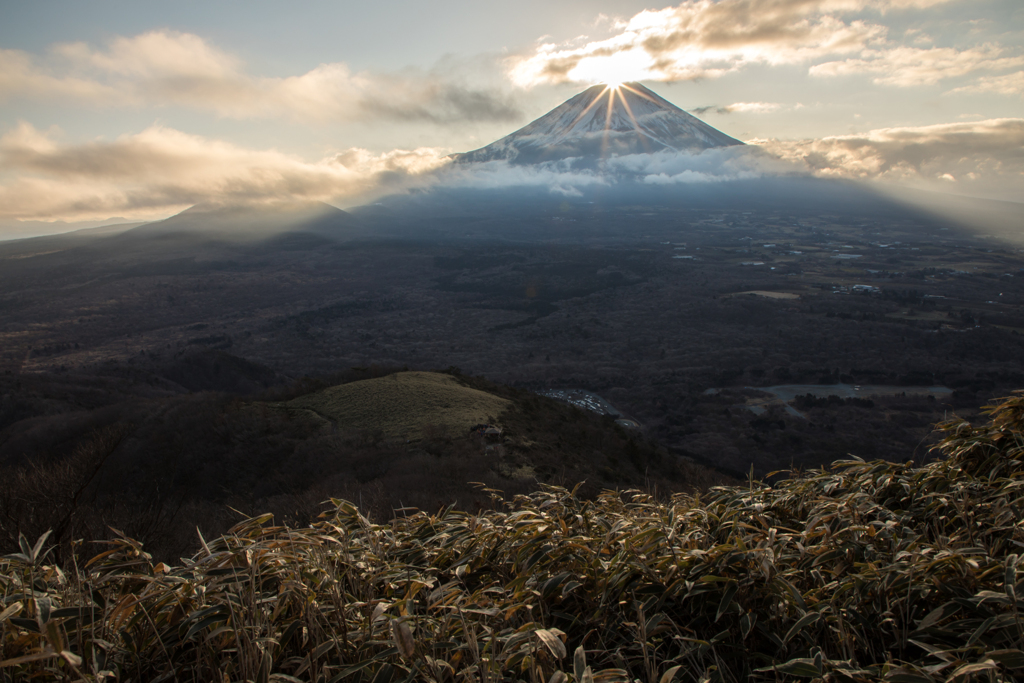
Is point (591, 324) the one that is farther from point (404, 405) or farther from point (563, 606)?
point (563, 606)

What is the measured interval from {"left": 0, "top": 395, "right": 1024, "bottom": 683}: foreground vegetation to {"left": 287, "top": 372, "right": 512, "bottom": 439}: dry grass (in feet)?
45.5

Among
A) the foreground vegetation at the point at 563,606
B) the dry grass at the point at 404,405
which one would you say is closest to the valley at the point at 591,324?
the foreground vegetation at the point at 563,606

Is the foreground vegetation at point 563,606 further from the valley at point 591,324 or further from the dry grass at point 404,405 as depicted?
the dry grass at point 404,405

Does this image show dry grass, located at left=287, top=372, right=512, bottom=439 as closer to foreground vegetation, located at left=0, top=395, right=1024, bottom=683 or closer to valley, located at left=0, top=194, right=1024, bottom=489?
foreground vegetation, located at left=0, top=395, right=1024, bottom=683

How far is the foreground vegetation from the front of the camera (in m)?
1.47

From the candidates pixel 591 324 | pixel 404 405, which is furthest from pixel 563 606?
pixel 591 324

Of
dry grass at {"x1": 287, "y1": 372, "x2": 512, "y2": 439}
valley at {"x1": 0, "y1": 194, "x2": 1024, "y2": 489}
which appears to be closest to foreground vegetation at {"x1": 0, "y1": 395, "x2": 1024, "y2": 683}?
valley at {"x1": 0, "y1": 194, "x2": 1024, "y2": 489}

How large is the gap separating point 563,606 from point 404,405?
17.1 m

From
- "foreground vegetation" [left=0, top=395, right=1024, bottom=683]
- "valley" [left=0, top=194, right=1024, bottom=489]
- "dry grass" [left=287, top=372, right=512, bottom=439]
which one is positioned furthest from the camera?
"valley" [left=0, top=194, right=1024, bottom=489]

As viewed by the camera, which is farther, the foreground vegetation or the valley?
the valley

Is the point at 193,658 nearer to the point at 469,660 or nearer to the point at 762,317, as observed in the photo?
the point at 469,660

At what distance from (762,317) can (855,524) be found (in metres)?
81.4

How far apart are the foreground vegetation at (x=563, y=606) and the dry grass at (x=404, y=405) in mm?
13863

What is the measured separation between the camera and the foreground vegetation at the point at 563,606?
1.47 meters
